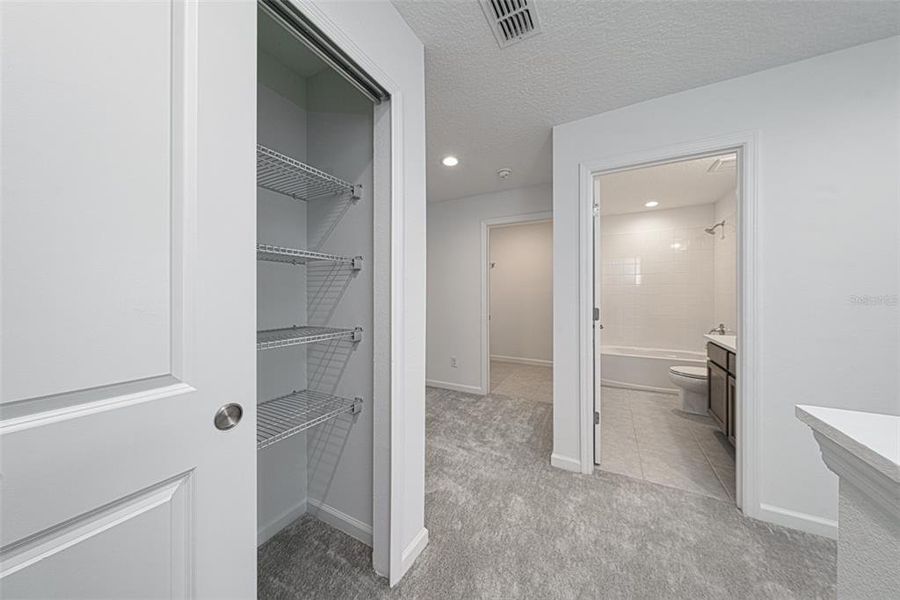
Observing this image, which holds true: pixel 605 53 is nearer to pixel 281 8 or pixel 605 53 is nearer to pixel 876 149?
pixel 876 149

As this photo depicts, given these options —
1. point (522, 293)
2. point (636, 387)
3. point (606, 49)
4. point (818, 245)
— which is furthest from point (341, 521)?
point (522, 293)

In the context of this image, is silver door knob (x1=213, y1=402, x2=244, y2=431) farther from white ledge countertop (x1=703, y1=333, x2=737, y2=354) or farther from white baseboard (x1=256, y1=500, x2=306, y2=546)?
white ledge countertop (x1=703, y1=333, x2=737, y2=354)

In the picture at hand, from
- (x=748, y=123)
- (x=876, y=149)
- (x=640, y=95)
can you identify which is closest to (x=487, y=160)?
(x=640, y=95)

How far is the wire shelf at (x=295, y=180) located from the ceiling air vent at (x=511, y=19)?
3.12 feet

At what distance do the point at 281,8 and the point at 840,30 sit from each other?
2365 mm

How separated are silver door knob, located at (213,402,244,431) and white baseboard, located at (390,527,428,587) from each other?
1.02 meters

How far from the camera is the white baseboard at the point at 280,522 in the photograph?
1561 millimetres

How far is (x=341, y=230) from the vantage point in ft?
5.29

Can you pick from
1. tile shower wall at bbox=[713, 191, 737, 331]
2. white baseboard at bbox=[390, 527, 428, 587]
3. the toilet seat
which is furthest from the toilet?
white baseboard at bbox=[390, 527, 428, 587]

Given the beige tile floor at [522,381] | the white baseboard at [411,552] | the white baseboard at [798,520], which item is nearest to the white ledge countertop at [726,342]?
the white baseboard at [798,520]

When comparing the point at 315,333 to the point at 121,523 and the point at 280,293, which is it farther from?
the point at 121,523

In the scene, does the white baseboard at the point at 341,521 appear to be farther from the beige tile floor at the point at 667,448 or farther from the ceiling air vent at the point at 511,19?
the ceiling air vent at the point at 511,19

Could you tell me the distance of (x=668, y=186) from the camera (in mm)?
3566

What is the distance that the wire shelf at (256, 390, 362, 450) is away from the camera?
4.39 ft
